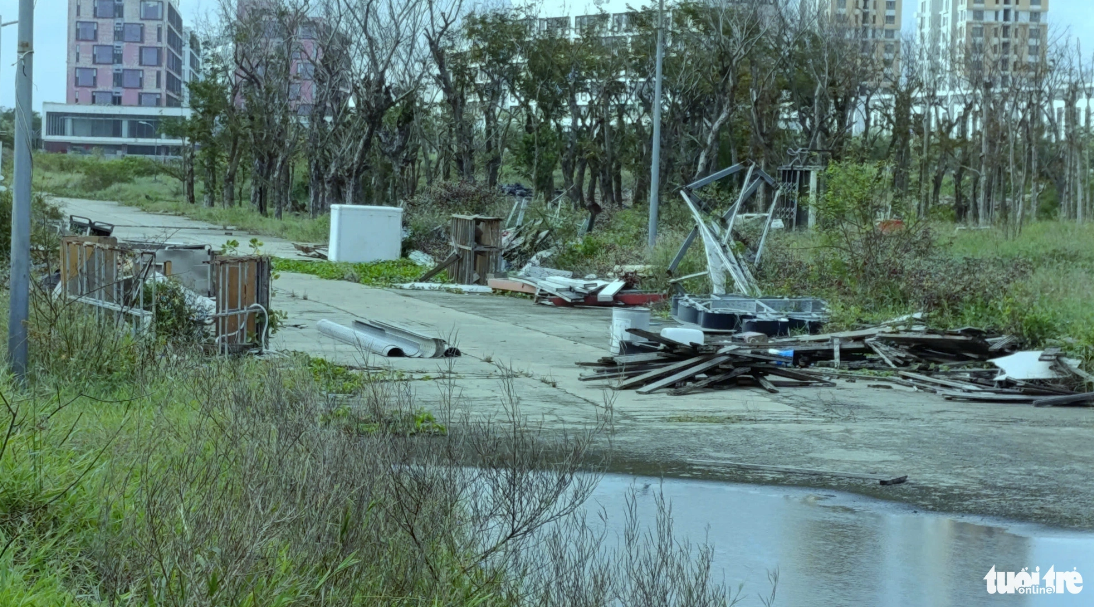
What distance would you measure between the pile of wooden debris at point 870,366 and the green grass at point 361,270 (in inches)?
428

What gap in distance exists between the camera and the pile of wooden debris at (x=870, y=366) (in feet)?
39.4

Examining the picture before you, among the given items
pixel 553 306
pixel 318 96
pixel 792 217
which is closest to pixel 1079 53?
pixel 792 217

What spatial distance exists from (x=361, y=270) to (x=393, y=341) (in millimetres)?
11899

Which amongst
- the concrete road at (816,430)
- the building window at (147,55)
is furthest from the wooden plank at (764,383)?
the building window at (147,55)

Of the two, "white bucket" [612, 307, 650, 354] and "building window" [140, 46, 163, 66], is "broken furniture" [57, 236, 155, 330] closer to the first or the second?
"white bucket" [612, 307, 650, 354]

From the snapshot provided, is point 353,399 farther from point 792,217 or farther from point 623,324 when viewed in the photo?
point 792,217

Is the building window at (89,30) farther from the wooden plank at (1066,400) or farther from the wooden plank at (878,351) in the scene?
the wooden plank at (1066,400)

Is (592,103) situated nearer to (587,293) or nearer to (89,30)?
(587,293)

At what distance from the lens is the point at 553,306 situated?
821 inches

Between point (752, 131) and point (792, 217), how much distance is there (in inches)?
→ 554

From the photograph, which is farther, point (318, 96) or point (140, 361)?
point (318, 96)

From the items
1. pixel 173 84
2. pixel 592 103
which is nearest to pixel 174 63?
pixel 173 84

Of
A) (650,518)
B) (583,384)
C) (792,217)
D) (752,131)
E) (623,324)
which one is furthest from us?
(752,131)

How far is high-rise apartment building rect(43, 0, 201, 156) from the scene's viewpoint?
368 feet
